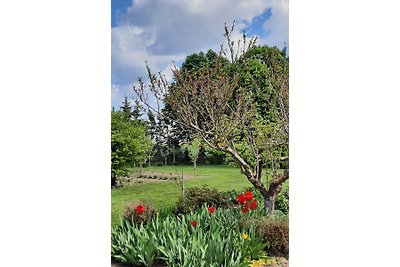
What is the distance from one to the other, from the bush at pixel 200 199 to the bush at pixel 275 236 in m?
0.47

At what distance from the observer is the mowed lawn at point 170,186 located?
152 inches

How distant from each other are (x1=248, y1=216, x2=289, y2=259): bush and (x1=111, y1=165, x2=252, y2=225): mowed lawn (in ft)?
1.79

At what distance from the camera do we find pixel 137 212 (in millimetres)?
3830

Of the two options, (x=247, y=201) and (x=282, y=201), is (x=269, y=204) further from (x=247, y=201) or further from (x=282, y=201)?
(x=247, y=201)

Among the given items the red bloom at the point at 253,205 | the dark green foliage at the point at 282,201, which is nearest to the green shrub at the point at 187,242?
the red bloom at the point at 253,205

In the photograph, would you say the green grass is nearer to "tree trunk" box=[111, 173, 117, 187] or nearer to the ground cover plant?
"tree trunk" box=[111, 173, 117, 187]

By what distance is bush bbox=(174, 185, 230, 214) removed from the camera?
404 cm

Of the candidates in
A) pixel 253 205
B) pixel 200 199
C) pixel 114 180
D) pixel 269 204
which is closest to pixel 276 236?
pixel 253 205

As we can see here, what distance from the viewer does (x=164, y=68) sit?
149 inches

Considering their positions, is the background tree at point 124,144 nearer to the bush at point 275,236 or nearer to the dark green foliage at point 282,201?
the bush at point 275,236
